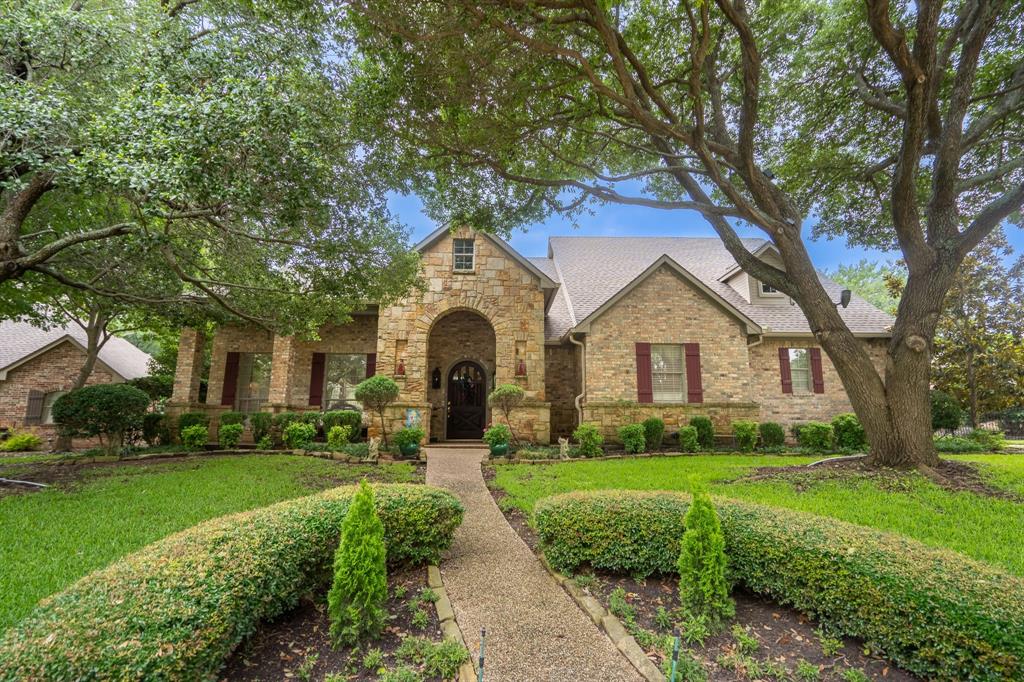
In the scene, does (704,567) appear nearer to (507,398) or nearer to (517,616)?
(517,616)

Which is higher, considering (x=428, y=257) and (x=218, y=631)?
(x=428, y=257)

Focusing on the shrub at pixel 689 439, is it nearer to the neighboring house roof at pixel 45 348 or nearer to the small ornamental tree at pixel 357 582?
the small ornamental tree at pixel 357 582

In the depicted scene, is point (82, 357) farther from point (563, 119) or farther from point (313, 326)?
point (563, 119)

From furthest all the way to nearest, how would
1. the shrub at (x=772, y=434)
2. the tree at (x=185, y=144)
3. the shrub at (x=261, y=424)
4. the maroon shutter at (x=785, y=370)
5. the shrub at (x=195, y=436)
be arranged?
the maroon shutter at (x=785, y=370), the shrub at (x=772, y=434), the shrub at (x=261, y=424), the shrub at (x=195, y=436), the tree at (x=185, y=144)

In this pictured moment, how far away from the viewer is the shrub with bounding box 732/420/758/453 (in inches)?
477

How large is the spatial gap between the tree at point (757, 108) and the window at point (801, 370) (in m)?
5.52

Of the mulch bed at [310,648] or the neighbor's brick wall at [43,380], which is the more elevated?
the neighbor's brick wall at [43,380]

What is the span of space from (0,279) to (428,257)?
8.57 metres

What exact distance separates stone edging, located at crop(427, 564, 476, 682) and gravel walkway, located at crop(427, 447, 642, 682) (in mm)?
63

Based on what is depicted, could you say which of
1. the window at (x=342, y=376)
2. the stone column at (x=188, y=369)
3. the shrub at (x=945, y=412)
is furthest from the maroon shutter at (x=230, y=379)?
the shrub at (x=945, y=412)

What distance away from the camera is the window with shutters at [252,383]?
47.9 ft

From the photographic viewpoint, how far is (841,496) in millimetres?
6551

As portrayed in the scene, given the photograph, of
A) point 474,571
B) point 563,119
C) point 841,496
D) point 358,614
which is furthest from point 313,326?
point 841,496

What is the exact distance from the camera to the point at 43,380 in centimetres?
1627
